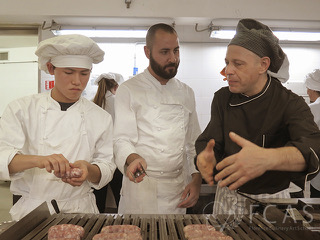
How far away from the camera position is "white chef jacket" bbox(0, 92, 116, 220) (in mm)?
1745

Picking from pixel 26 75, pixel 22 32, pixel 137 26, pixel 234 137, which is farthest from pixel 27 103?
pixel 26 75

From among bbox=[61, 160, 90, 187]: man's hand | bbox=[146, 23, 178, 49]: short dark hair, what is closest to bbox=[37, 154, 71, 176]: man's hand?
bbox=[61, 160, 90, 187]: man's hand

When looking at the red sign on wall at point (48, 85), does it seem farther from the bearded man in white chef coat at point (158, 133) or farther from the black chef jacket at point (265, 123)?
A: the black chef jacket at point (265, 123)

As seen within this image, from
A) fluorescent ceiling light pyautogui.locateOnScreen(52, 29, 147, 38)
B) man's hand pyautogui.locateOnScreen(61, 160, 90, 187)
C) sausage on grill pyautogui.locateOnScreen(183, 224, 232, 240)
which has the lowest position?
sausage on grill pyautogui.locateOnScreen(183, 224, 232, 240)

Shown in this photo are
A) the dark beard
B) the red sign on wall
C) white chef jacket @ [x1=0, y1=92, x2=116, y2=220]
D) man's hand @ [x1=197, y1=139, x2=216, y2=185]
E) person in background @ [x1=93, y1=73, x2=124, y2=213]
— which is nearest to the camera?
man's hand @ [x1=197, y1=139, x2=216, y2=185]

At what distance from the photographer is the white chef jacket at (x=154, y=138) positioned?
2242mm

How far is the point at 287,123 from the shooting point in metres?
1.61

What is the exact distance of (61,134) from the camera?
1859mm

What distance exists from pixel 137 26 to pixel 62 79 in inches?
90.5

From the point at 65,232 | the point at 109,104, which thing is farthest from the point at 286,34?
the point at 65,232

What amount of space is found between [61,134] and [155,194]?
77 cm

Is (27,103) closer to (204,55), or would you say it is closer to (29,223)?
(29,223)

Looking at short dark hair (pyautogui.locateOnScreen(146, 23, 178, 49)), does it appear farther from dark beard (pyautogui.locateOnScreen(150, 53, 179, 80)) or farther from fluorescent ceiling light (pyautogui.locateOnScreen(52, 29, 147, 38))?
fluorescent ceiling light (pyautogui.locateOnScreen(52, 29, 147, 38))

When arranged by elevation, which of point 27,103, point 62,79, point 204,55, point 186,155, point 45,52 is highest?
point 204,55
